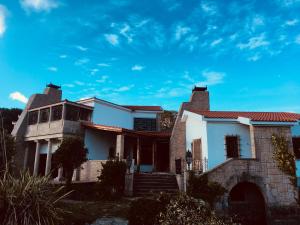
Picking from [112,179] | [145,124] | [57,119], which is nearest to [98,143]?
[57,119]

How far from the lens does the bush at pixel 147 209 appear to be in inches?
321

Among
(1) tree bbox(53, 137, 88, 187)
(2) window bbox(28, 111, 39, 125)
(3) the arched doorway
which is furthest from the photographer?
(2) window bbox(28, 111, 39, 125)

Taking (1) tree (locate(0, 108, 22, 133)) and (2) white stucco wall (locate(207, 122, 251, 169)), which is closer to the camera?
(2) white stucco wall (locate(207, 122, 251, 169))

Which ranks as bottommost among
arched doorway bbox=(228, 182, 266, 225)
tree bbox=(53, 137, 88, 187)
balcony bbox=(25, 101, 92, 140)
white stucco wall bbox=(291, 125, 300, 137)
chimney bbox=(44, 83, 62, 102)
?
arched doorway bbox=(228, 182, 266, 225)

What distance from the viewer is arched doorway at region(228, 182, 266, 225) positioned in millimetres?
14688

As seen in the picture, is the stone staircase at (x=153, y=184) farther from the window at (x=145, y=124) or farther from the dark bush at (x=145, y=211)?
the window at (x=145, y=124)

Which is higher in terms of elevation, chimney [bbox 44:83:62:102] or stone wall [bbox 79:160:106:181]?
chimney [bbox 44:83:62:102]

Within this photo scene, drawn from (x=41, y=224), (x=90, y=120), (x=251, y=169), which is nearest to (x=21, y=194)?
(x=41, y=224)

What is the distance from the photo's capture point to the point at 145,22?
15.7 m

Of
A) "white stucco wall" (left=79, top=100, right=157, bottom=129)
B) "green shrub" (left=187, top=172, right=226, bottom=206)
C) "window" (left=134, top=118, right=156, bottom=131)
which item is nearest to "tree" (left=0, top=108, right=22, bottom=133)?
"white stucco wall" (left=79, top=100, right=157, bottom=129)

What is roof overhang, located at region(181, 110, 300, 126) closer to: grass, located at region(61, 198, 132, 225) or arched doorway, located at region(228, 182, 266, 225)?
arched doorway, located at region(228, 182, 266, 225)

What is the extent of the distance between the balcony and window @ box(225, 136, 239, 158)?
13734mm

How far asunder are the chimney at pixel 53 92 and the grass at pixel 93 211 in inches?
773

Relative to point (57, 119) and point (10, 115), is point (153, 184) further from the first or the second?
point (10, 115)
